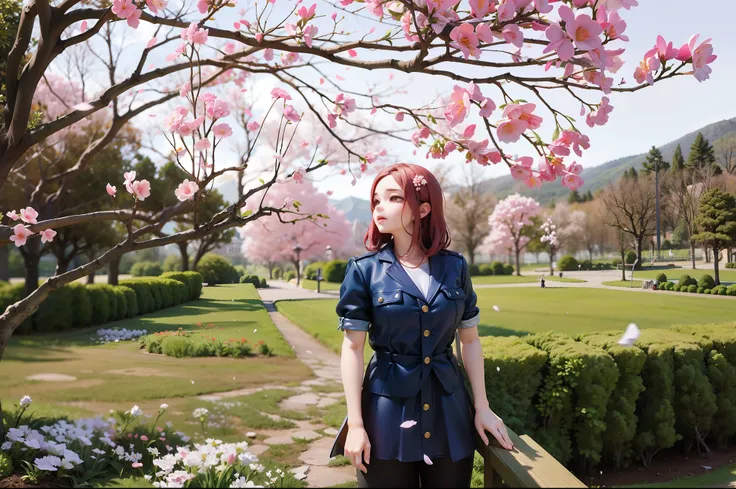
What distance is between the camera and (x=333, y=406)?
12.9 feet

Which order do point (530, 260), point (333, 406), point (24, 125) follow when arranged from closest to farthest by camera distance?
point (24, 125) → point (333, 406) → point (530, 260)

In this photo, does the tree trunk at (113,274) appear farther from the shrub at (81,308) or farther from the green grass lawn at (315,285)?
the green grass lawn at (315,285)

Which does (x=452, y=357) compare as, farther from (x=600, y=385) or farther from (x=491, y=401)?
(x=600, y=385)

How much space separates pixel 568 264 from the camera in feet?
12.3

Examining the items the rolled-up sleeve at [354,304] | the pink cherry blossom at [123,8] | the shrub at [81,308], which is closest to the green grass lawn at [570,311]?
the shrub at [81,308]

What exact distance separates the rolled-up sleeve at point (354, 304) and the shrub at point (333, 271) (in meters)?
4.85

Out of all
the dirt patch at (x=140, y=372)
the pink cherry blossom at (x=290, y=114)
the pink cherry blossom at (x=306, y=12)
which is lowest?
the dirt patch at (x=140, y=372)

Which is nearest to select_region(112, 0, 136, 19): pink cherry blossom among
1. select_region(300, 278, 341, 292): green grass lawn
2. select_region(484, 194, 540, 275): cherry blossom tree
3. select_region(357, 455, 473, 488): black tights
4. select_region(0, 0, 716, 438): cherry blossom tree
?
select_region(0, 0, 716, 438): cherry blossom tree

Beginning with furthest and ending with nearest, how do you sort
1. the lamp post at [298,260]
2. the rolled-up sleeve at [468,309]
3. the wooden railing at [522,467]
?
1. the lamp post at [298,260]
2. the rolled-up sleeve at [468,309]
3. the wooden railing at [522,467]

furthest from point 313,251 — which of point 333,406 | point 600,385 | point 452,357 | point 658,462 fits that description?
point 452,357

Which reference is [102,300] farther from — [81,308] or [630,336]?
[630,336]

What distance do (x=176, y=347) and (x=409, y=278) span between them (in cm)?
300

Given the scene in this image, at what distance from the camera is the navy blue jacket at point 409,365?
145cm

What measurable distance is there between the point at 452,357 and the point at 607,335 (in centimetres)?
258
